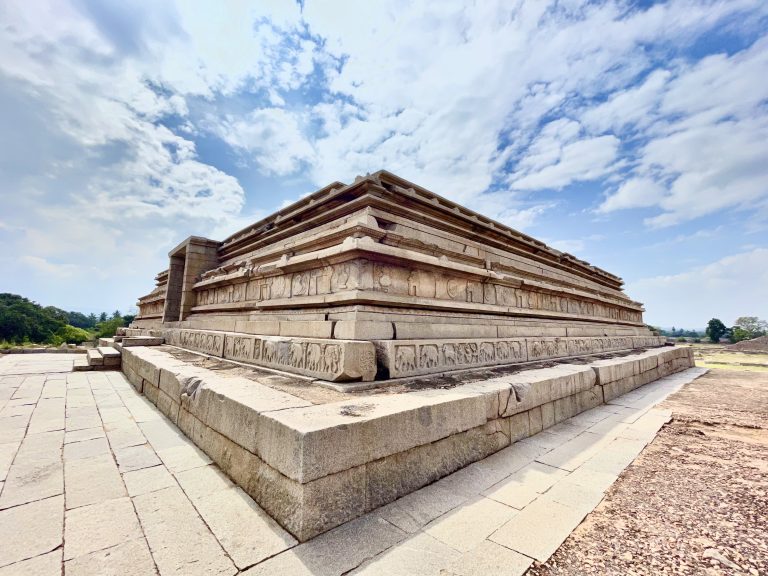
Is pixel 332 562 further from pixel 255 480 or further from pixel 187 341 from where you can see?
pixel 187 341

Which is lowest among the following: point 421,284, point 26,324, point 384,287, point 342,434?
point 342,434

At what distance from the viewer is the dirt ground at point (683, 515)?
1735mm

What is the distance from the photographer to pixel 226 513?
2094 mm

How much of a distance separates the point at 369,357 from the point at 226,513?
1822mm

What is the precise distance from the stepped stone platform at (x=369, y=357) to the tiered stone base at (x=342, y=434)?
0.04 ft

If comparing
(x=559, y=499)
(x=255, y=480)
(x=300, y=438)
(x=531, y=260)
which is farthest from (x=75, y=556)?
(x=531, y=260)

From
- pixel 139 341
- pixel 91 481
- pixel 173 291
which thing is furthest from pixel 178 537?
pixel 173 291

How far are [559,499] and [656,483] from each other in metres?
1.00

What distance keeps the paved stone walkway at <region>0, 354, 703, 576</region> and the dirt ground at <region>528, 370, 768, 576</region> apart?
0.40 ft

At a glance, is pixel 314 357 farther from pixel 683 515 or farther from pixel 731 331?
pixel 731 331

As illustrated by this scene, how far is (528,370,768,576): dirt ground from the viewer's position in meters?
1.74

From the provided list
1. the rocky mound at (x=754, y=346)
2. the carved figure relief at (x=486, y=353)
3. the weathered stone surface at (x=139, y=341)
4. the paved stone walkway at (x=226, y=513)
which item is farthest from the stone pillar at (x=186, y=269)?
the rocky mound at (x=754, y=346)

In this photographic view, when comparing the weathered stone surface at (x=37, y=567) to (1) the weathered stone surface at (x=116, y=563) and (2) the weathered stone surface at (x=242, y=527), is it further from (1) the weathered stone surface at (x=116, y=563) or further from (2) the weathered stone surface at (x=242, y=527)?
(2) the weathered stone surface at (x=242, y=527)

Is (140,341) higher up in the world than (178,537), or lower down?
higher up
